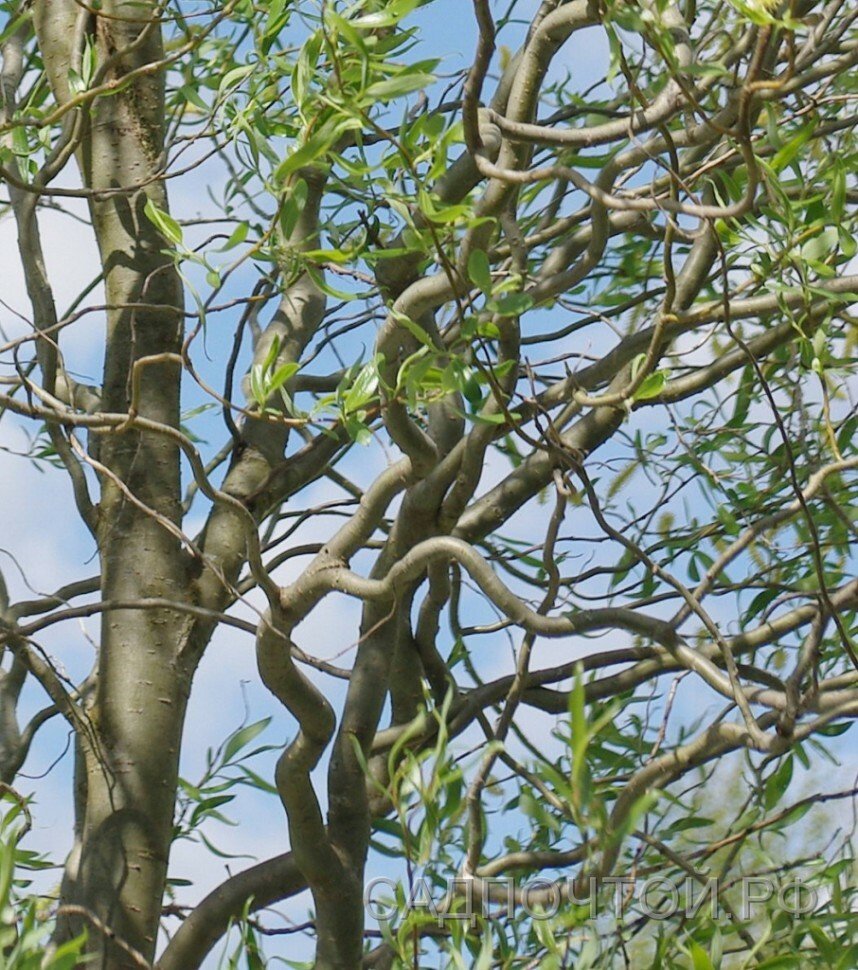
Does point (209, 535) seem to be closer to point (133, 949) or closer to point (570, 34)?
point (133, 949)

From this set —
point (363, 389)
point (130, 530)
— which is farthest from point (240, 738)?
point (363, 389)

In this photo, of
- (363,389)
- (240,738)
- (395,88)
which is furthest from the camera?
(240,738)

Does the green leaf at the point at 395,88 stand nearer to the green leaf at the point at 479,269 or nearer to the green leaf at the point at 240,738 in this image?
the green leaf at the point at 479,269

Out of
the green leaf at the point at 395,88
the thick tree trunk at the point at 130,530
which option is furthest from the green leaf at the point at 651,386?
the thick tree trunk at the point at 130,530

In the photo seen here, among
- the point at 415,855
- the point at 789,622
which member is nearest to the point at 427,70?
the point at 415,855

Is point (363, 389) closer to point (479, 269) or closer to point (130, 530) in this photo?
point (479, 269)

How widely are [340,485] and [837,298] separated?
1.01 meters

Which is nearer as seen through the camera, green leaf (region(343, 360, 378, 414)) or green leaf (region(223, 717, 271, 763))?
green leaf (region(343, 360, 378, 414))

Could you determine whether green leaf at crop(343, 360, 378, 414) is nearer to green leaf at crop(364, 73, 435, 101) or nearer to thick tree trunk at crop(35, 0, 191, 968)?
green leaf at crop(364, 73, 435, 101)

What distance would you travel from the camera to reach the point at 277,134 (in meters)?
1.32

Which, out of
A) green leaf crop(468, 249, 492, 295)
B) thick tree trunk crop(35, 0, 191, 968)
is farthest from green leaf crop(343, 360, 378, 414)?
thick tree trunk crop(35, 0, 191, 968)

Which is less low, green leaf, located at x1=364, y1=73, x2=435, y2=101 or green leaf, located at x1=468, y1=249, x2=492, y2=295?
green leaf, located at x1=364, y1=73, x2=435, y2=101

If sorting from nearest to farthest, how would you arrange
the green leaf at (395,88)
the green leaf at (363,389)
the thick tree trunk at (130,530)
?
the green leaf at (395,88) → the green leaf at (363,389) → the thick tree trunk at (130,530)

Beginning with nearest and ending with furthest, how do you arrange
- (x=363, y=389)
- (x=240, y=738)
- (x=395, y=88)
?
(x=395, y=88) < (x=363, y=389) < (x=240, y=738)
